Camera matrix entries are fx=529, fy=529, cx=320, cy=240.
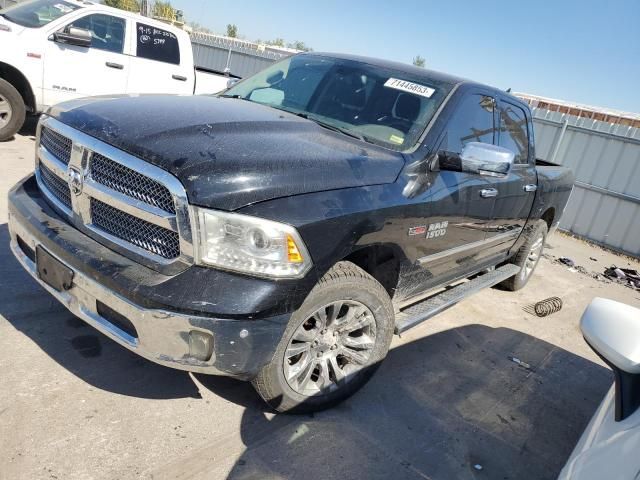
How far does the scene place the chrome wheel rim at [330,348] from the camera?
2.71 m

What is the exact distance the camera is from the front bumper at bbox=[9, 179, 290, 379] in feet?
7.24

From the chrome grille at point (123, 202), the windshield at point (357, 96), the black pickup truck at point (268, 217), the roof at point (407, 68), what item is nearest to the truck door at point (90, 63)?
the windshield at point (357, 96)

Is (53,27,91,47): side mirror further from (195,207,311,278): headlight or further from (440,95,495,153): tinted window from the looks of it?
(195,207,311,278): headlight

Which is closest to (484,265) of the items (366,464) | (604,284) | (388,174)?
(388,174)

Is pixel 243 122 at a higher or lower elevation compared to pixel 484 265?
higher

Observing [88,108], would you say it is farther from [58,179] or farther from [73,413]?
[73,413]

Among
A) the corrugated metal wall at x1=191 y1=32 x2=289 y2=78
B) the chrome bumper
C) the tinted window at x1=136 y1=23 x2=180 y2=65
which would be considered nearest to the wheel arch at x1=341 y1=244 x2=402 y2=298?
the chrome bumper

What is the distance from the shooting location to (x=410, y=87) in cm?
356

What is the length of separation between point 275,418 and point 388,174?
4.77 feet

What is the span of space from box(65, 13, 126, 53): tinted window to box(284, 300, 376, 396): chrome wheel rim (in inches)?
255

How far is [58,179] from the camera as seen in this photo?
281 centimetres

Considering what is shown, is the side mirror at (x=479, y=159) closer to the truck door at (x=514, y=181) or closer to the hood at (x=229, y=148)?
the hood at (x=229, y=148)

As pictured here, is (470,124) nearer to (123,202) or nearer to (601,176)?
(123,202)

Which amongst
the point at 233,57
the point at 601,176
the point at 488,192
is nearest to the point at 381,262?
the point at 488,192
